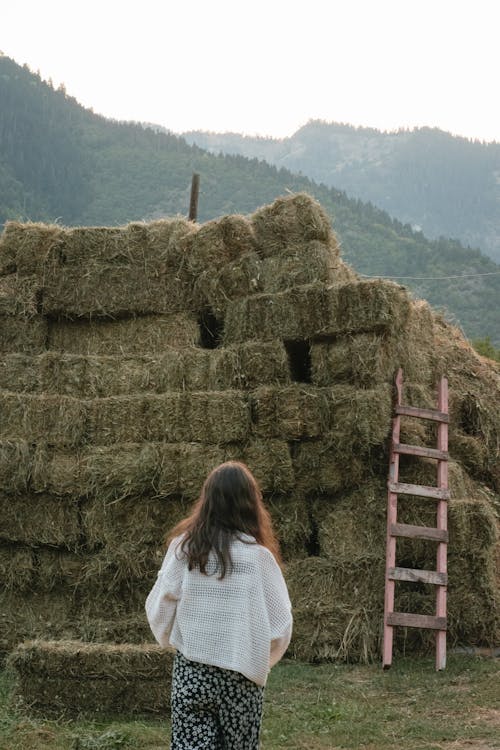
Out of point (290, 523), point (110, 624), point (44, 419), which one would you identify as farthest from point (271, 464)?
point (44, 419)

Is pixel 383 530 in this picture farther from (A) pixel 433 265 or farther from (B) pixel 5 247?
(A) pixel 433 265

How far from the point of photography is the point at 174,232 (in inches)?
493

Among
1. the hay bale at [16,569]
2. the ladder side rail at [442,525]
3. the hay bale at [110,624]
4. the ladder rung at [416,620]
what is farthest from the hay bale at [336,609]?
the hay bale at [16,569]

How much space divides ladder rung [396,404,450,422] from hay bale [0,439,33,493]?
13.7ft

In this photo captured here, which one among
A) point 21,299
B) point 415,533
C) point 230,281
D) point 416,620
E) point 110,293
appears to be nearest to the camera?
point 416,620

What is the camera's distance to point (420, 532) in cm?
1062

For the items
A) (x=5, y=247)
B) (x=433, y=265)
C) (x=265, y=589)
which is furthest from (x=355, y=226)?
(x=265, y=589)

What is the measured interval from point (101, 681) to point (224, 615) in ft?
12.4

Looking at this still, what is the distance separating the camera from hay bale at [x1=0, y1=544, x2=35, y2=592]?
1151 cm

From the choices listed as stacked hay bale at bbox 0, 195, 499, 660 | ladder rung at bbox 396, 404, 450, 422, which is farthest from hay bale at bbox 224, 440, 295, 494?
ladder rung at bbox 396, 404, 450, 422

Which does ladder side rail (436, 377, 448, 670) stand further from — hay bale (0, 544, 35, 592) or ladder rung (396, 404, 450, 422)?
hay bale (0, 544, 35, 592)

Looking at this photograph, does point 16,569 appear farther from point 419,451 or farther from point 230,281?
point 419,451

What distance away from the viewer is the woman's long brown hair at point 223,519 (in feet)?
Answer: 15.6

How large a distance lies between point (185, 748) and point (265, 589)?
811mm
